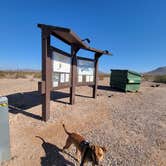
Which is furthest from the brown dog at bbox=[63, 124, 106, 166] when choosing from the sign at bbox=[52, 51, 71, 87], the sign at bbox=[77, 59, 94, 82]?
the sign at bbox=[77, 59, 94, 82]

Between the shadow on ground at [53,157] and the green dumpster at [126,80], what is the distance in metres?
8.16

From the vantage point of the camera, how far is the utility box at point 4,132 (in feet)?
7.87

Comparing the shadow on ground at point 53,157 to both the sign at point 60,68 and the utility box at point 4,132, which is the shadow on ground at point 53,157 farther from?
the sign at point 60,68

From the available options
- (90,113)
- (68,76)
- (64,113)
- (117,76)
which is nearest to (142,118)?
(90,113)

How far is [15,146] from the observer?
293 centimetres

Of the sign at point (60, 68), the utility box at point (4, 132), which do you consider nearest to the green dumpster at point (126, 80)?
the sign at point (60, 68)

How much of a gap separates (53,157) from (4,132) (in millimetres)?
977

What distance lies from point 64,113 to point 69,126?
38.1 inches

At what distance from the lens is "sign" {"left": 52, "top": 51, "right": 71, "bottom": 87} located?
4664 millimetres

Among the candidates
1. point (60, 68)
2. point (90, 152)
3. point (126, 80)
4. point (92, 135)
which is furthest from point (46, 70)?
point (126, 80)

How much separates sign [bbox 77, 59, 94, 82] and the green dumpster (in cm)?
348

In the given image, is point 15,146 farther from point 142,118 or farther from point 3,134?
point 142,118

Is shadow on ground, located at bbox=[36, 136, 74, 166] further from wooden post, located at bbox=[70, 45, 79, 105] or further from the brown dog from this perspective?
wooden post, located at bbox=[70, 45, 79, 105]

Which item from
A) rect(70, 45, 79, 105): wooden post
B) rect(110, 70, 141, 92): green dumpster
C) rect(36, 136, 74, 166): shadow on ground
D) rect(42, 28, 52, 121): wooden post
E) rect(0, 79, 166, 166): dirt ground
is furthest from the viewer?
rect(110, 70, 141, 92): green dumpster
